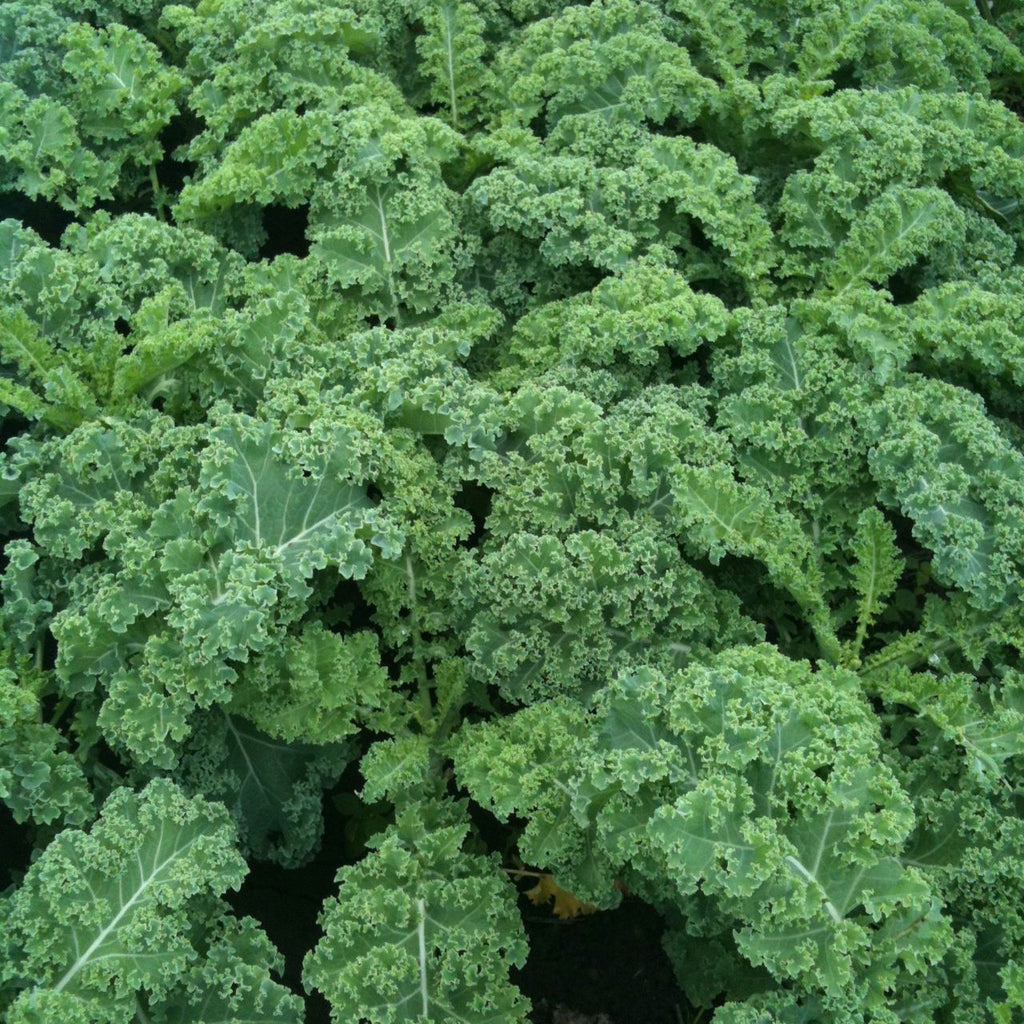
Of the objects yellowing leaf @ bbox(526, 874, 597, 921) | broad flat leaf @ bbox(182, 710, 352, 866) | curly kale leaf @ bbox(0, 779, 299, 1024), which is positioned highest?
curly kale leaf @ bbox(0, 779, 299, 1024)

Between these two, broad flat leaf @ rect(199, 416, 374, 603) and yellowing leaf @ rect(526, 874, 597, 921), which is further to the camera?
yellowing leaf @ rect(526, 874, 597, 921)

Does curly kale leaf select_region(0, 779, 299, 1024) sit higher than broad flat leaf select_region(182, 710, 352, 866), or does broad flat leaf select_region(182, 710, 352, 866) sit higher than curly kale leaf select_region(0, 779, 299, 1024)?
curly kale leaf select_region(0, 779, 299, 1024)

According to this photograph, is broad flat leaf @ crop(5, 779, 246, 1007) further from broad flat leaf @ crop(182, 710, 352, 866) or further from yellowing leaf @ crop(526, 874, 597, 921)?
yellowing leaf @ crop(526, 874, 597, 921)

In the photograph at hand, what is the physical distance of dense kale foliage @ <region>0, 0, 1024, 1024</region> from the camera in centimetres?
346

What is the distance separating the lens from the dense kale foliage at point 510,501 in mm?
3465

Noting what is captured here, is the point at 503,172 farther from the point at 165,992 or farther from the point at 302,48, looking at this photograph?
the point at 165,992

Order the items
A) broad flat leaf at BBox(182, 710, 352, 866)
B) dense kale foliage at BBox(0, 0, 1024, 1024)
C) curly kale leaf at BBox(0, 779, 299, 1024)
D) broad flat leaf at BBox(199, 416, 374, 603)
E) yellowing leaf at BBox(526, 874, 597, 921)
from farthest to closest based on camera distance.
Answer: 1. yellowing leaf at BBox(526, 874, 597, 921)
2. broad flat leaf at BBox(182, 710, 352, 866)
3. broad flat leaf at BBox(199, 416, 374, 603)
4. dense kale foliage at BBox(0, 0, 1024, 1024)
5. curly kale leaf at BBox(0, 779, 299, 1024)

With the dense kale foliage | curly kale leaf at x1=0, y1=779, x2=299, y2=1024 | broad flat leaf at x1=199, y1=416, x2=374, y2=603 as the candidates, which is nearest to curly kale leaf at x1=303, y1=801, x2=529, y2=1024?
the dense kale foliage

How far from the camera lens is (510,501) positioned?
4254mm

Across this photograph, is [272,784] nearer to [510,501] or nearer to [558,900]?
[558,900]

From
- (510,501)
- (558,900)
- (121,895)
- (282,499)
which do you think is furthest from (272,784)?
(510,501)

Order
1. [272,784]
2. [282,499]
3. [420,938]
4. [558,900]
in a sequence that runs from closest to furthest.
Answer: [420,938]
[282,499]
[272,784]
[558,900]

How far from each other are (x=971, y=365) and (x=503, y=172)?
2.22 meters

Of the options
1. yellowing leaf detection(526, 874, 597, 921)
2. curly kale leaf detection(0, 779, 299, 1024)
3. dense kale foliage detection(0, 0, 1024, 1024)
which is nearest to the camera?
curly kale leaf detection(0, 779, 299, 1024)
